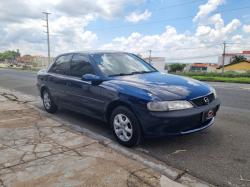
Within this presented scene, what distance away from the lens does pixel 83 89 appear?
211 inches

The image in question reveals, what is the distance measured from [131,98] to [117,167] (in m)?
1.11

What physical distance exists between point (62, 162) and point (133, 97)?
138cm

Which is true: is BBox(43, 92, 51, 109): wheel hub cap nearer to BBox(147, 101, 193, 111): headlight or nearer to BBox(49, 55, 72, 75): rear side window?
Answer: BBox(49, 55, 72, 75): rear side window

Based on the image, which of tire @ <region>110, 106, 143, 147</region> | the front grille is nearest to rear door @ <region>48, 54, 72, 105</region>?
tire @ <region>110, 106, 143, 147</region>

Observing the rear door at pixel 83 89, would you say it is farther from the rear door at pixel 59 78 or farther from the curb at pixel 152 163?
the curb at pixel 152 163

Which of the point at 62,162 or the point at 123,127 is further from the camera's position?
the point at 123,127

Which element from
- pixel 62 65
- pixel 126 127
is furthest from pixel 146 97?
pixel 62 65

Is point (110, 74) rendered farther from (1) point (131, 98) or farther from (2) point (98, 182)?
(2) point (98, 182)

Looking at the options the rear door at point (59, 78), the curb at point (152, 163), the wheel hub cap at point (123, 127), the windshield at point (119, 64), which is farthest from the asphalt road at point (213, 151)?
the windshield at point (119, 64)

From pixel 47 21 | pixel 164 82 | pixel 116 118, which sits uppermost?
pixel 47 21

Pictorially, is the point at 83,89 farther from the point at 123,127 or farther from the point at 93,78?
the point at 123,127

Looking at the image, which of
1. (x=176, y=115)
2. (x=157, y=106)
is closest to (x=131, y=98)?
(x=157, y=106)

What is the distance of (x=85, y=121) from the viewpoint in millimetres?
6230

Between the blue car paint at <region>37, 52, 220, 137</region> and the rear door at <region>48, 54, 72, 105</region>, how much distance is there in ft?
1.50
